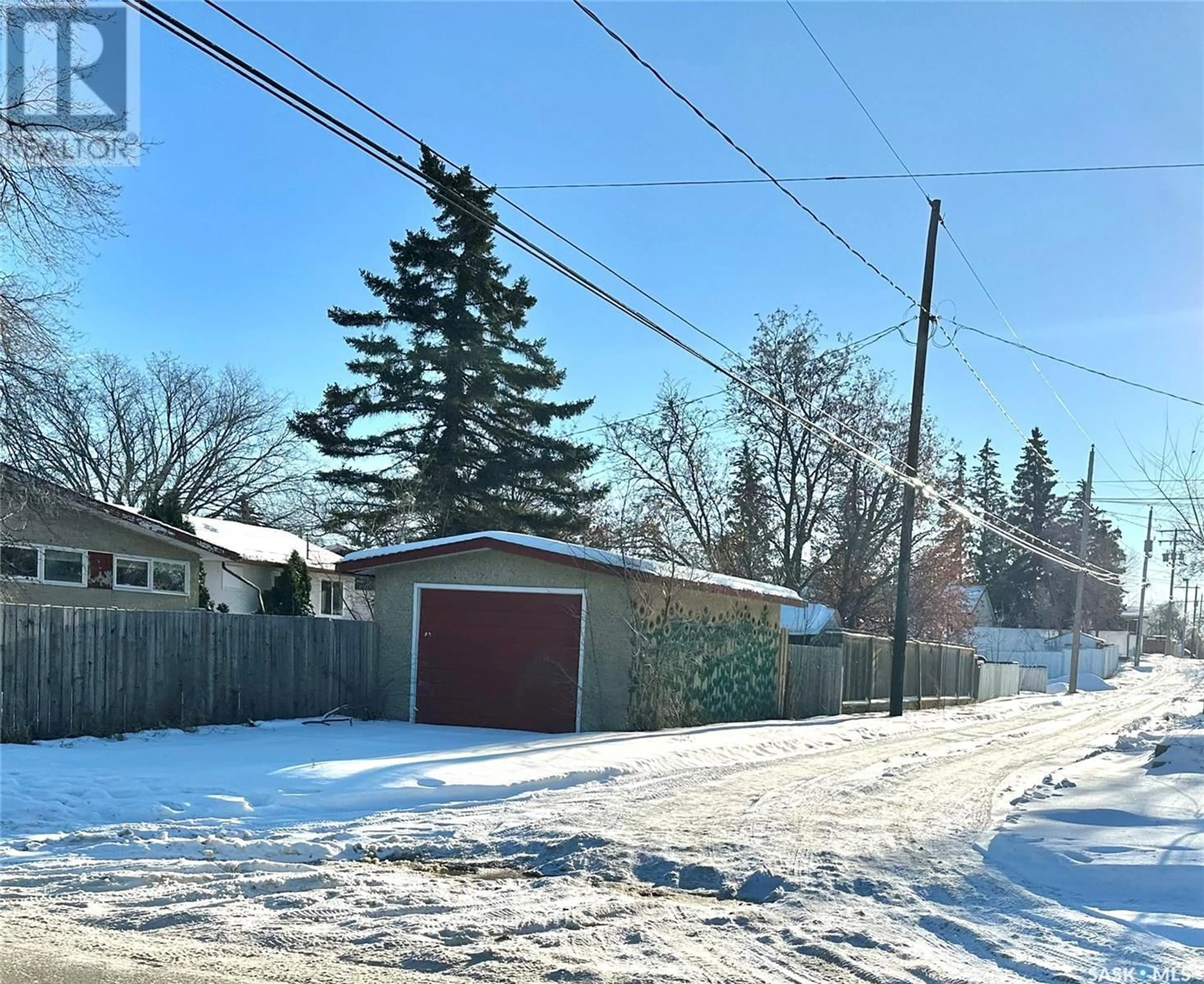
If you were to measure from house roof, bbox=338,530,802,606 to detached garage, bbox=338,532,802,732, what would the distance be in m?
0.02

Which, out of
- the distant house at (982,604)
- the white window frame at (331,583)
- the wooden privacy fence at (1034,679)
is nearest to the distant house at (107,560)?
the white window frame at (331,583)

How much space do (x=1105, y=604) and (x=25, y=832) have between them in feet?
305

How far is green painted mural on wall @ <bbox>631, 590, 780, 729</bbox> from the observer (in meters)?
16.8

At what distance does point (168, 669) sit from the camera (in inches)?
574

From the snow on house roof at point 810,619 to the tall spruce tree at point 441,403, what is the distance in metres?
8.90

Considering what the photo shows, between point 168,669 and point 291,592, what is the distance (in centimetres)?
1048

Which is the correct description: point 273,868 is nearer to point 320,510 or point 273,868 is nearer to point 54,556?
point 54,556

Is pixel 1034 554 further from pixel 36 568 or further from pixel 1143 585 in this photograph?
pixel 36 568

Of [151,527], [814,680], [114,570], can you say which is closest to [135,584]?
[114,570]

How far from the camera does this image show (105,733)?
13609 millimetres

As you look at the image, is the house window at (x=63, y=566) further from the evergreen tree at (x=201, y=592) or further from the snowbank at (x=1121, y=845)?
the snowbank at (x=1121, y=845)

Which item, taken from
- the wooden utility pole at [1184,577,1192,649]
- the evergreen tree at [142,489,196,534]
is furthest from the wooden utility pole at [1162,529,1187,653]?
the evergreen tree at [142,489,196,534]

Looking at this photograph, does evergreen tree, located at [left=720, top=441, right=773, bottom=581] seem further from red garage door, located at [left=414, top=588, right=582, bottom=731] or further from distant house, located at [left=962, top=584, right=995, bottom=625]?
distant house, located at [left=962, top=584, right=995, bottom=625]

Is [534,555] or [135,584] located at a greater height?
[534,555]
